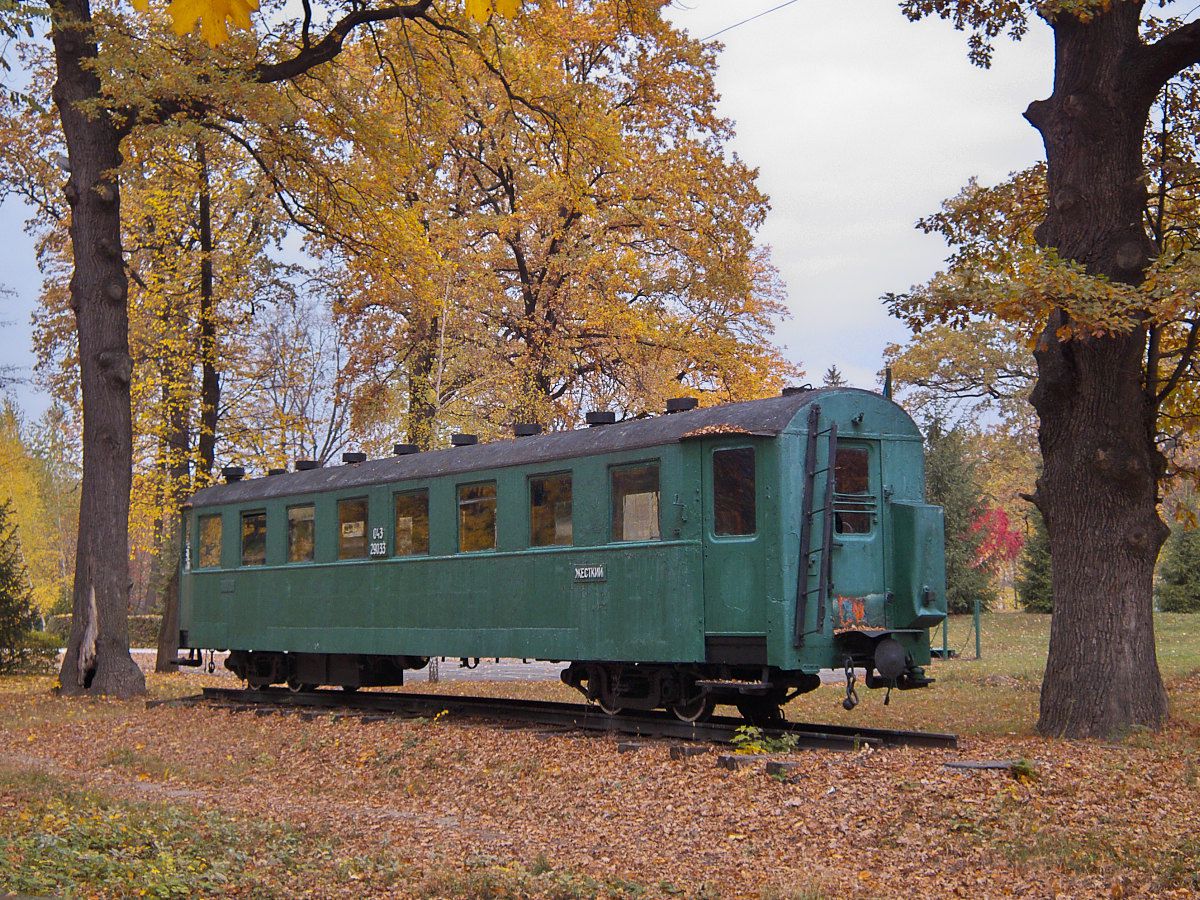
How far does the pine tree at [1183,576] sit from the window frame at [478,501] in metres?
26.0

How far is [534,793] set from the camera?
10.4 m

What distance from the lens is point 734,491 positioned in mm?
12125

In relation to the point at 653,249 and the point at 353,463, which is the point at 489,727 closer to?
the point at 353,463

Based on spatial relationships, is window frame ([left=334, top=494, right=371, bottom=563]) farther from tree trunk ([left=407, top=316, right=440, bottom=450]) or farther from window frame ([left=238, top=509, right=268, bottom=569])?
tree trunk ([left=407, top=316, right=440, bottom=450])

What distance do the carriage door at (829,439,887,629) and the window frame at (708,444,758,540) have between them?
75 centimetres

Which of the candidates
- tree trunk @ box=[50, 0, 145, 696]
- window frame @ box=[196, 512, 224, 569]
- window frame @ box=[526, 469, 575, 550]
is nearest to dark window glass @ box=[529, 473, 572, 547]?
window frame @ box=[526, 469, 575, 550]

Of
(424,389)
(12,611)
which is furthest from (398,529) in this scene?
(424,389)

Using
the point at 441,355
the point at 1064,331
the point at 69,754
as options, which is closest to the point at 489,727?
the point at 69,754

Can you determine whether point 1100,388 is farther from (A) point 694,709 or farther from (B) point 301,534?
(B) point 301,534

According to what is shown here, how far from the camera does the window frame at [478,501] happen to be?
1442 cm

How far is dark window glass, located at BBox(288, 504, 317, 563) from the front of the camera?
17.3 metres

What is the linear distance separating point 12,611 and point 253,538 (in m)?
8.19

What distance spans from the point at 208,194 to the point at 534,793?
711 inches

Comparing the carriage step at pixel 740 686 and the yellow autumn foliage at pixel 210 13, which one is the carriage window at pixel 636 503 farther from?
the yellow autumn foliage at pixel 210 13
